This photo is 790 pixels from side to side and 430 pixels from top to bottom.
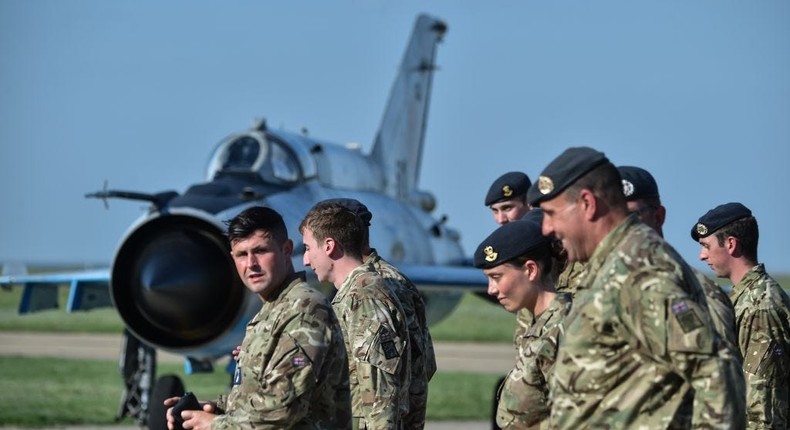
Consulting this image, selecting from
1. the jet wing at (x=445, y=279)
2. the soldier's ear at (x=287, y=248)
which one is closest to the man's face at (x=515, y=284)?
the soldier's ear at (x=287, y=248)

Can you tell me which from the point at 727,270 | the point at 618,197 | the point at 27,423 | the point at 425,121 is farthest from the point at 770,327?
the point at 425,121

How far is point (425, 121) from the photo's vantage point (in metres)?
23.9

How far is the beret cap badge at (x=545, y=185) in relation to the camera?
4223 millimetres

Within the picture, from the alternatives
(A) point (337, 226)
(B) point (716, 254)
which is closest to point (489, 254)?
(A) point (337, 226)

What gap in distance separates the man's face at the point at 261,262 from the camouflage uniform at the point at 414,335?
3.85 ft

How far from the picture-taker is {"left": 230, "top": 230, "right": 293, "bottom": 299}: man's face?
4973mm

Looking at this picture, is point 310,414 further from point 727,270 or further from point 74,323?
point 74,323

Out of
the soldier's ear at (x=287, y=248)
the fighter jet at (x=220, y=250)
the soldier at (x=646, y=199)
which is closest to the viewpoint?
the soldier's ear at (x=287, y=248)

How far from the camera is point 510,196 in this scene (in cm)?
794

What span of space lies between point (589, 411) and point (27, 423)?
41.3ft

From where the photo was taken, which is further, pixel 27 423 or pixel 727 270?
pixel 27 423

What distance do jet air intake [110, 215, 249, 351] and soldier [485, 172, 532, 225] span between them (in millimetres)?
5398

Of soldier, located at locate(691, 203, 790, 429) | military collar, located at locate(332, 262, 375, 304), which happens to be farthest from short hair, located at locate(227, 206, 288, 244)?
soldier, located at locate(691, 203, 790, 429)

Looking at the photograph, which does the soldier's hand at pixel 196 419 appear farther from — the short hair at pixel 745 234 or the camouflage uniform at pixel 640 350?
the short hair at pixel 745 234
